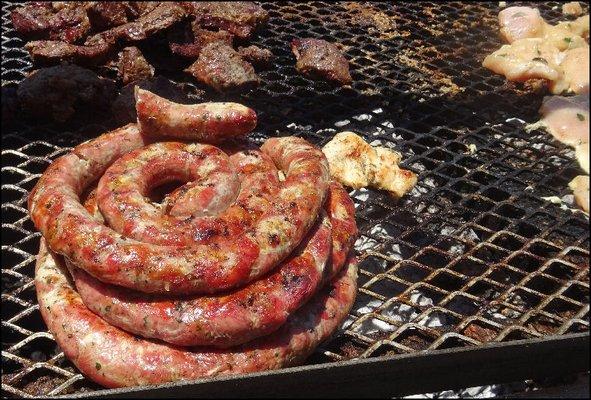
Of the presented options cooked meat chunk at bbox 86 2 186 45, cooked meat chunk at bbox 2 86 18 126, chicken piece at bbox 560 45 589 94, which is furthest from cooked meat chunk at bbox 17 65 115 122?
chicken piece at bbox 560 45 589 94

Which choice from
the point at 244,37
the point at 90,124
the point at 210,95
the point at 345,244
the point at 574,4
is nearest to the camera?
the point at 345,244

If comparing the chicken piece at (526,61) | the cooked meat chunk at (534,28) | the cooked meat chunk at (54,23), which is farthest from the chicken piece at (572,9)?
the cooked meat chunk at (54,23)

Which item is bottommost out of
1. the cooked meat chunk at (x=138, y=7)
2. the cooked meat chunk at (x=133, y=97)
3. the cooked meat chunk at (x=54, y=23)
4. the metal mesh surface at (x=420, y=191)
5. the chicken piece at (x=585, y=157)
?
the metal mesh surface at (x=420, y=191)

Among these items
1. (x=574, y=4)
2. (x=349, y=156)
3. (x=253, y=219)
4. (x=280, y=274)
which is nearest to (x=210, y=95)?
(x=349, y=156)

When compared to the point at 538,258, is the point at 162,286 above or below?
above

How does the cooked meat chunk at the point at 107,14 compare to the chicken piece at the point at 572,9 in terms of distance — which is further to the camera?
the chicken piece at the point at 572,9

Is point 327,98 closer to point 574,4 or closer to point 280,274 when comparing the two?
point 280,274

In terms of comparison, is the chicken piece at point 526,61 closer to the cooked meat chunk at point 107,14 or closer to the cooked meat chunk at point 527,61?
the cooked meat chunk at point 527,61
